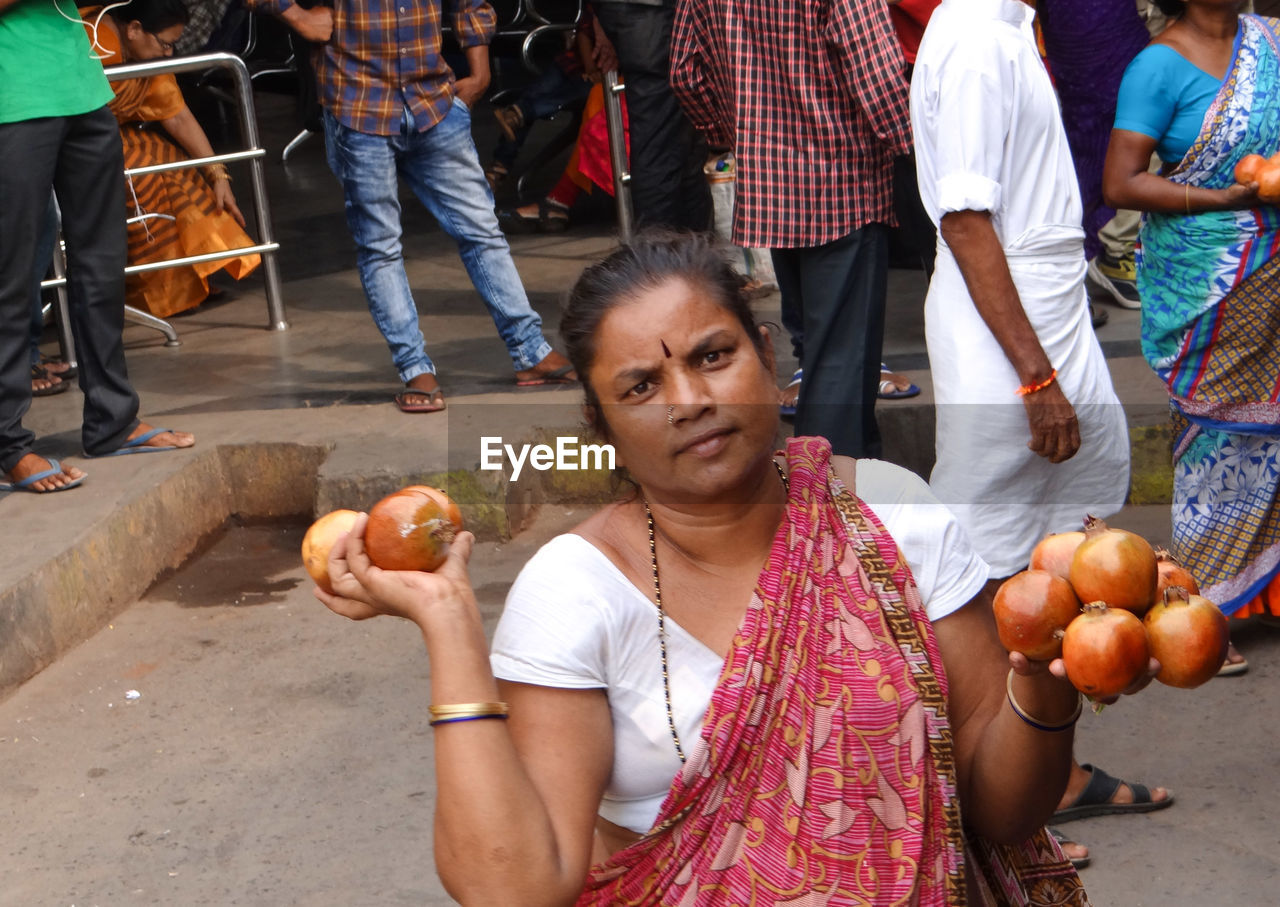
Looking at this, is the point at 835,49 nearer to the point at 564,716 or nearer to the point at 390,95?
the point at 390,95

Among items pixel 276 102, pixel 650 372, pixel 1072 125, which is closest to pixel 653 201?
pixel 1072 125

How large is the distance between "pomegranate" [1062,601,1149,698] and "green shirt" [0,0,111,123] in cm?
382

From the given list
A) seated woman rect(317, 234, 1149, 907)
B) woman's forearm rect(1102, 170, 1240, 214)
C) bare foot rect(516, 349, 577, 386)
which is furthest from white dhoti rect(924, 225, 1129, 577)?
bare foot rect(516, 349, 577, 386)

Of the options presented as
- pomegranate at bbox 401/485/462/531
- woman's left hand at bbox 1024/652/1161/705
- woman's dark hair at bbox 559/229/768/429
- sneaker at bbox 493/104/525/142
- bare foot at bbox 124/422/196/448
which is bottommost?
bare foot at bbox 124/422/196/448

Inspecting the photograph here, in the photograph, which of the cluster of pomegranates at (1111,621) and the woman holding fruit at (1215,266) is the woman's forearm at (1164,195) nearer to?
the woman holding fruit at (1215,266)

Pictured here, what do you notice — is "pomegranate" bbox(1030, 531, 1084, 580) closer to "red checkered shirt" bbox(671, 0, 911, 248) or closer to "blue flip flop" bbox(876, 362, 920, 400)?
"red checkered shirt" bbox(671, 0, 911, 248)

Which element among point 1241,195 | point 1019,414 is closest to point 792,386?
point 1241,195

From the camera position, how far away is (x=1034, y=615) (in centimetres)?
150

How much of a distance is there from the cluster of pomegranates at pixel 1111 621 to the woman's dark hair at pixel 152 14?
5.58 m

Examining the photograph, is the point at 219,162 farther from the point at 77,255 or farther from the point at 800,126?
the point at 800,126

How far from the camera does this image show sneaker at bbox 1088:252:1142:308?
5705 millimetres

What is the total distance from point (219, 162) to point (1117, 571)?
208 inches

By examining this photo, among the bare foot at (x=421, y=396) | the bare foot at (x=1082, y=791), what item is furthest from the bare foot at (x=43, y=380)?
the bare foot at (x=1082, y=791)

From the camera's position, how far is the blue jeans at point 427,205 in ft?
16.7
